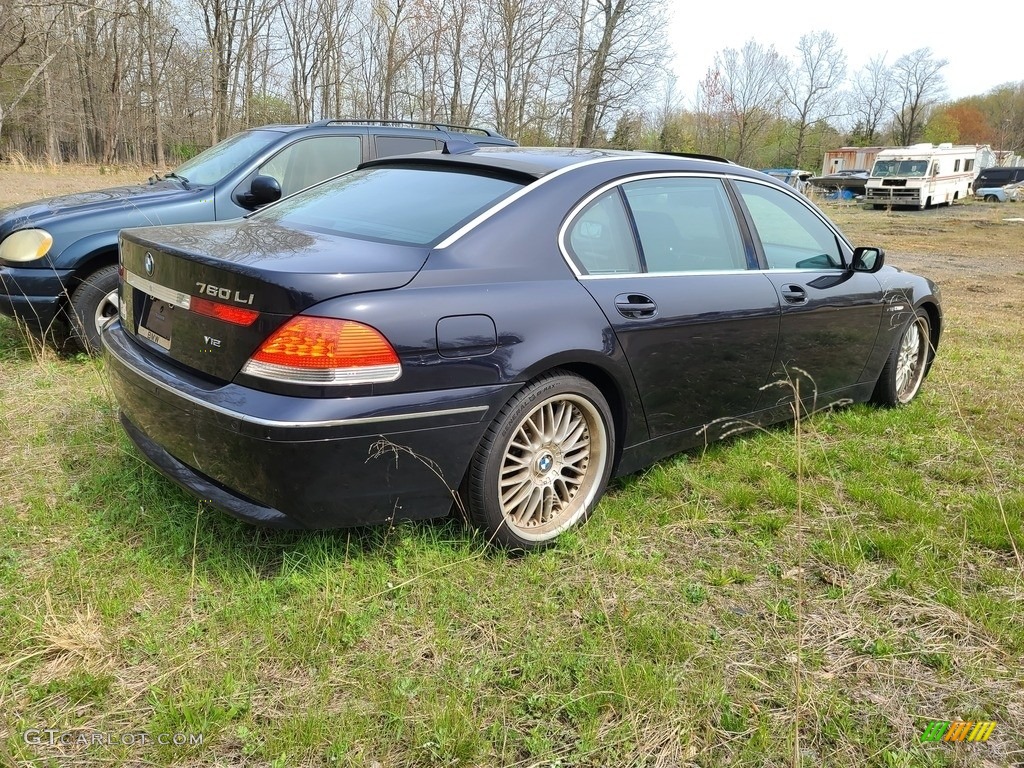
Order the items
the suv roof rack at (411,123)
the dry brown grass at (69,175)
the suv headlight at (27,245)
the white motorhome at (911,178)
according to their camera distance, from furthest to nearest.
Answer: the white motorhome at (911,178) < the dry brown grass at (69,175) < the suv roof rack at (411,123) < the suv headlight at (27,245)

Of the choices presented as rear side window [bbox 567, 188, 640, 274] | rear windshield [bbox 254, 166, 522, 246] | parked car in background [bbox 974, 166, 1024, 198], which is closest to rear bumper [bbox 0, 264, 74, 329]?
rear windshield [bbox 254, 166, 522, 246]

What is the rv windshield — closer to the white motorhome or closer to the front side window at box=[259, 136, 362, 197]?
the white motorhome

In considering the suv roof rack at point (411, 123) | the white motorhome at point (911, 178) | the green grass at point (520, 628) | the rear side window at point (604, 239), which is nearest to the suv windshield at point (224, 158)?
the suv roof rack at point (411, 123)

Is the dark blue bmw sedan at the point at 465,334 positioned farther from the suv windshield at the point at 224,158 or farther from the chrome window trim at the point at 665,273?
the suv windshield at the point at 224,158

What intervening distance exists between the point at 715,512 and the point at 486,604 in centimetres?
133

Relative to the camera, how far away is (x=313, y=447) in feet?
7.40

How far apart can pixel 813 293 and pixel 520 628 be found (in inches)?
102

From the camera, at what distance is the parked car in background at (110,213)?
185 inches

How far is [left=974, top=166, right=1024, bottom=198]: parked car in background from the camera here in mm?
41031

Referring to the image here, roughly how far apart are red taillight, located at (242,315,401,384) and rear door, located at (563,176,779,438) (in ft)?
3.36

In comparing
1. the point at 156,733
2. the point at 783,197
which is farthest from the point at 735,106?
the point at 156,733

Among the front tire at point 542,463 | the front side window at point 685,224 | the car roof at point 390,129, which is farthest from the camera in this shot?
the car roof at point 390,129

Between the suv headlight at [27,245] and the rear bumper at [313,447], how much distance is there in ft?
8.81

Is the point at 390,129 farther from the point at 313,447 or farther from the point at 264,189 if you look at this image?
the point at 313,447
